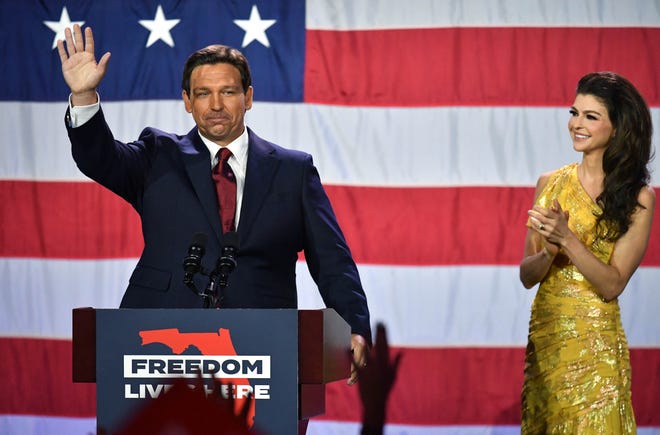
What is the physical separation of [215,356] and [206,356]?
0.02 metres

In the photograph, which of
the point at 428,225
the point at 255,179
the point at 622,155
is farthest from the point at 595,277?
the point at 428,225

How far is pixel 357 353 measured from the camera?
97.1 inches

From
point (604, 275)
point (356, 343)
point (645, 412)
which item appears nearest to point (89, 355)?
point (356, 343)

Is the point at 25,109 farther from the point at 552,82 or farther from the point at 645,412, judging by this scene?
the point at 645,412

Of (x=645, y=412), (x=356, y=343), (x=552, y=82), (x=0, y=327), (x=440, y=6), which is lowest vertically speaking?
(x=645, y=412)

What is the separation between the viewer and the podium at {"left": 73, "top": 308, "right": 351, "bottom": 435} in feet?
6.20

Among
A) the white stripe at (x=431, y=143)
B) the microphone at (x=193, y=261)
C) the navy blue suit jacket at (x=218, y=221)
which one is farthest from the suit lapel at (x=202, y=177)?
the white stripe at (x=431, y=143)

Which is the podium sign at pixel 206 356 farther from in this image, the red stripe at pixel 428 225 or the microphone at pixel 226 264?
the red stripe at pixel 428 225

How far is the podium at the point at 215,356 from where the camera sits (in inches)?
74.4

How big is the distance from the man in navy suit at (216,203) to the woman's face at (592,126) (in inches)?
36.4

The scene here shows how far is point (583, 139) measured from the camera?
3.10 metres

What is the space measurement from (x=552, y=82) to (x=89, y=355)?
3.13m

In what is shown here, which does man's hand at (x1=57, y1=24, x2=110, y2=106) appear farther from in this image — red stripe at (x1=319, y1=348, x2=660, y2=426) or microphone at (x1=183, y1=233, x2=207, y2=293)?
red stripe at (x1=319, y1=348, x2=660, y2=426)

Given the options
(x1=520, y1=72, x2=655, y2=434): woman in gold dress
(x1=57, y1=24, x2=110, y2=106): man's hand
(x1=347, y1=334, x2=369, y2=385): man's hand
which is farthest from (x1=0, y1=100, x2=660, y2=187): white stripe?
(x1=57, y1=24, x2=110, y2=106): man's hand
